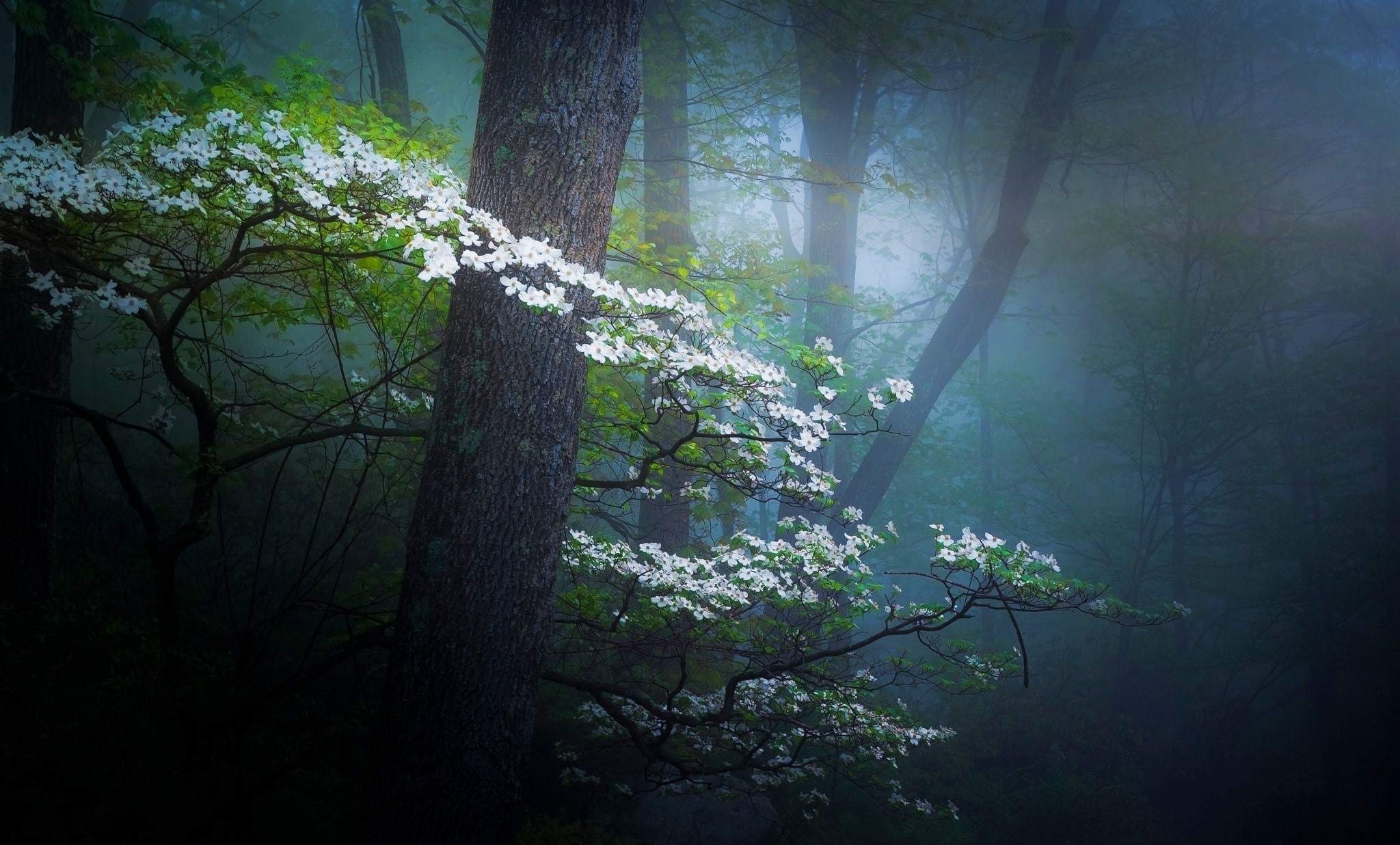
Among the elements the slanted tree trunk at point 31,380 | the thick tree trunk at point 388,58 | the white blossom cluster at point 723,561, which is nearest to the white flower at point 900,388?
the white blossom cluster at point 723,561

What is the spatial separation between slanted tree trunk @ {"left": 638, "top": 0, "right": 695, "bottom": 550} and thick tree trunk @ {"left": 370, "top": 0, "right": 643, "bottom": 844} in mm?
3748

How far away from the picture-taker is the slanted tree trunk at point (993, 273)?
9.59m

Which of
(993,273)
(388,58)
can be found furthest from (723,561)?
(993,273)

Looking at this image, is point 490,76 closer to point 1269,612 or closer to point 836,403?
point 836,403

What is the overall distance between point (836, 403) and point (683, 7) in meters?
6.42

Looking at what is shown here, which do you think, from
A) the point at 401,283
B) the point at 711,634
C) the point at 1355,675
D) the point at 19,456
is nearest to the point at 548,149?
the point at 401,283

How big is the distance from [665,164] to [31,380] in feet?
19.1

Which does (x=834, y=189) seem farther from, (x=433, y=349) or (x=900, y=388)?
(x=433, y=349)

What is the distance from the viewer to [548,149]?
9.57ft

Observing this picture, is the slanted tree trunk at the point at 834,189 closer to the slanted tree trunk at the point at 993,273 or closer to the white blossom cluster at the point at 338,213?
the slanted tree trunk at the point at 993,273

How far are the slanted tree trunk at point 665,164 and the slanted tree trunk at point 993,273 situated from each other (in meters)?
3.21

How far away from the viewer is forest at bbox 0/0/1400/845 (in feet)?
9.50

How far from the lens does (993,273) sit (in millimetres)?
9594

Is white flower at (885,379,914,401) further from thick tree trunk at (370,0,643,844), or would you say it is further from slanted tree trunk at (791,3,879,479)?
slanted tree trunk at (791,3,879,479)
